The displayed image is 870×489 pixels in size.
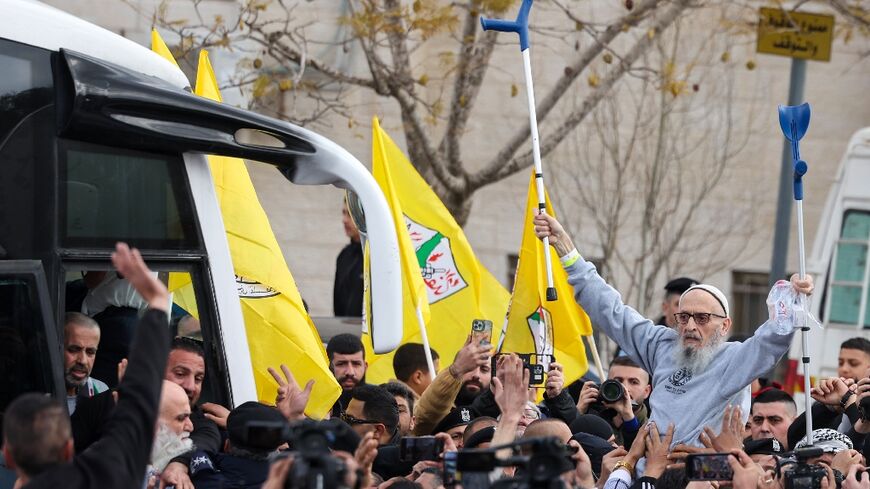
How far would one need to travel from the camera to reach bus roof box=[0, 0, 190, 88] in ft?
18.8

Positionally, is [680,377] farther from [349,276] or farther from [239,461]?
[349,276]

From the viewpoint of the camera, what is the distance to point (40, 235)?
18.7 ft

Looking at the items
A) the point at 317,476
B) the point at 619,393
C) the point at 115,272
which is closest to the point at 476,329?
the point at 619,393

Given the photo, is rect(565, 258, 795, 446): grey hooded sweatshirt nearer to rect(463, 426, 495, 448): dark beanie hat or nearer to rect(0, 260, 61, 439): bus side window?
rect(463, 426, 495, 448): dark beanie hat

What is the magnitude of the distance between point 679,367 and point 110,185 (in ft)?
8.86

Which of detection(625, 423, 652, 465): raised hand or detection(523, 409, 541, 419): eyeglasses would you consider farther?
detection(523, 409, 541, 419): eyeglasses

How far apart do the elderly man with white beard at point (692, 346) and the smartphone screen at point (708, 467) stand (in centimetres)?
113

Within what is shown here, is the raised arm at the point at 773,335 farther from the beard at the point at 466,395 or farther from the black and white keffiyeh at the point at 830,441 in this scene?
the beard at the point at 466,395

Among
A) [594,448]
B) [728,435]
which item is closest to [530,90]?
[594,448]

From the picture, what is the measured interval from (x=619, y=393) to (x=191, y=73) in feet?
28.7

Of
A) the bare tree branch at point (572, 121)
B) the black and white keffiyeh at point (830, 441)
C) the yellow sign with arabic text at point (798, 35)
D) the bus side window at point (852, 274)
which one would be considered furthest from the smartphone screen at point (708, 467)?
the yellow sign with arabic text at point (798, 35)

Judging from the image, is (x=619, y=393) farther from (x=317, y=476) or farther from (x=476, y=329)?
(x=317, y=476)

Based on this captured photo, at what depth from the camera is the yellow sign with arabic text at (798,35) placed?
14.7 m

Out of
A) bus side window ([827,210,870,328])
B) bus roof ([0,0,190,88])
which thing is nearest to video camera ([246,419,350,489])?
bus roof ([0,0,190,88])
